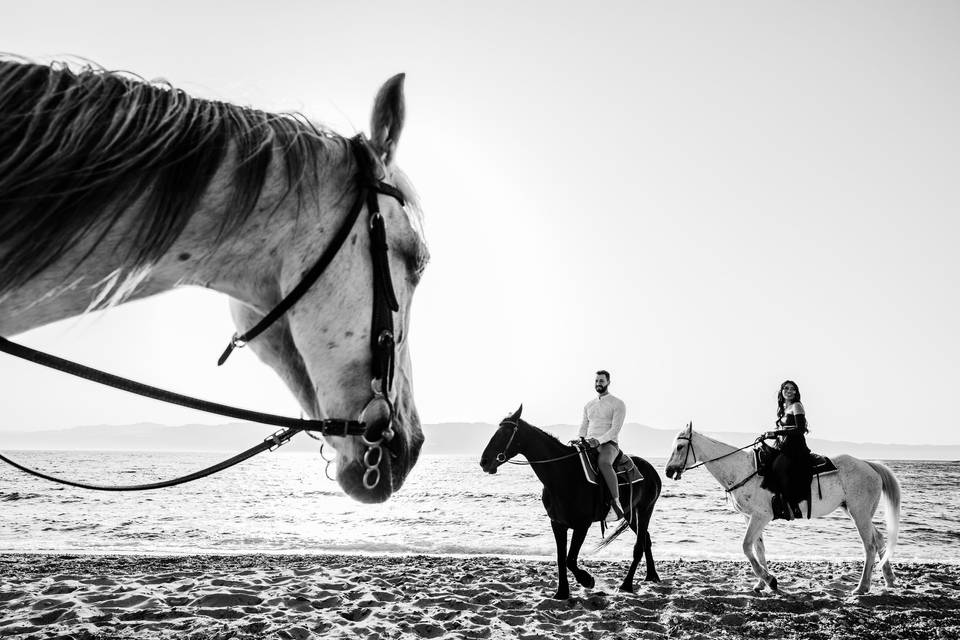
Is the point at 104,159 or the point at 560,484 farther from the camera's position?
the point at 560,484

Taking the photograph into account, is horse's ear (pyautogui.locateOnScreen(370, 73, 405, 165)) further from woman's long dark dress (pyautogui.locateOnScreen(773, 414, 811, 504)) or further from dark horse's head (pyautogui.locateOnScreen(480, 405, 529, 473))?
woman's long dark dress (pyautogui.locateOnScreen(773, 414, 811, 504))

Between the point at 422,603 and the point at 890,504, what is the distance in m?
6.79

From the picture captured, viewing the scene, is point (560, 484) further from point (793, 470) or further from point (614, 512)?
point (793, 470)

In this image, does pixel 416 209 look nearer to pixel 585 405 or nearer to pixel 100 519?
pixel 585 405

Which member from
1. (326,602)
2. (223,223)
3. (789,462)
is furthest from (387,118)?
(789,462)

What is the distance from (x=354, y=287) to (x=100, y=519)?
17.7 metres

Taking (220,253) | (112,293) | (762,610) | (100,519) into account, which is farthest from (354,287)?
(100,519)

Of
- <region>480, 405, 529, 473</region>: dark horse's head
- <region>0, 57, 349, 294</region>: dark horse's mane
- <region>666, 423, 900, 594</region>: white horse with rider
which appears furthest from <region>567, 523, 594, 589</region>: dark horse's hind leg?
<region>0, 57, 349, 294</region>: dark horse's mane

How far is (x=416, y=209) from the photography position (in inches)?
54.9

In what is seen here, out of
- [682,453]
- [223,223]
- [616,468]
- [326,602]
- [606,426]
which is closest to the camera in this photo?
[223,223]

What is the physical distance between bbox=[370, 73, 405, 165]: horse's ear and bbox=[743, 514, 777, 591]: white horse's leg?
7.95 metres

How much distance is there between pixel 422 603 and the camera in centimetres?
A: 655

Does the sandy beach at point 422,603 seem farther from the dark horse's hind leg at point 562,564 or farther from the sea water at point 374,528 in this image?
the sea water at point 374,528

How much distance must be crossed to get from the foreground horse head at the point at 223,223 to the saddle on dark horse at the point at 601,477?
6.15m
